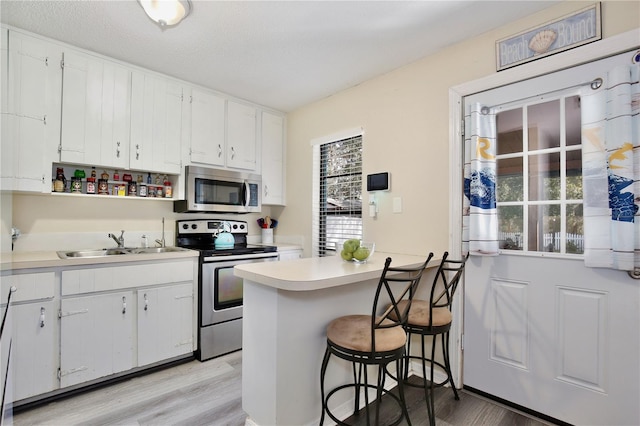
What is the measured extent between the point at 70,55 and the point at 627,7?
3580mm

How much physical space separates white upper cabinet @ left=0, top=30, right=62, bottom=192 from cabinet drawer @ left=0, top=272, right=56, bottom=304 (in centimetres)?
61

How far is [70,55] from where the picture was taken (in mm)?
2404

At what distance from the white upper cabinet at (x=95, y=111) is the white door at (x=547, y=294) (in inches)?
109

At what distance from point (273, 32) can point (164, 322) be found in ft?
7.70

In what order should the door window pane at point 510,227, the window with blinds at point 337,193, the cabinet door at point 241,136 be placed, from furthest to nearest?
the cabinet door at point 241,136 → the window with blinds at point 337,193 → the door window pane at point 510,227

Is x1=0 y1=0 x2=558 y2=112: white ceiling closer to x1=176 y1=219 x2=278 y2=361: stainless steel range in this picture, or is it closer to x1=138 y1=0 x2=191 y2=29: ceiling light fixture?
x1=138 y1=0 x2=191 y2=29: ceiling light fixture

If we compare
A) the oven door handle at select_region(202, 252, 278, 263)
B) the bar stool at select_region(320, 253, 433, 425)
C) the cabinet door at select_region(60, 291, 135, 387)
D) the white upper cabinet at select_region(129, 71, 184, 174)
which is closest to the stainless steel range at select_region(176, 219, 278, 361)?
the oven door handle at select_region(202, 252, 278, 263)

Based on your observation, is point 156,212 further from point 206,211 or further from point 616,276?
point 616,276

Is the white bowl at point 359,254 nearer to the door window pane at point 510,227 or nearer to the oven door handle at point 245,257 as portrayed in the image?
the door window pane at point 510,227

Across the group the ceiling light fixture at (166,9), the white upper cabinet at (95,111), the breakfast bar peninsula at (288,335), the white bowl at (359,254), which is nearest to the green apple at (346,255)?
the white bowl at (359,254)

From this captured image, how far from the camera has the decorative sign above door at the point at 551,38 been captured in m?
1.76

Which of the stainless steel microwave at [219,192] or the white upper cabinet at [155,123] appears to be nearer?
the white upper cabinet at [155,123]

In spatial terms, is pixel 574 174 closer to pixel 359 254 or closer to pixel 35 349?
pixel 359 254

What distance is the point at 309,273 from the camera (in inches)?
61.9
